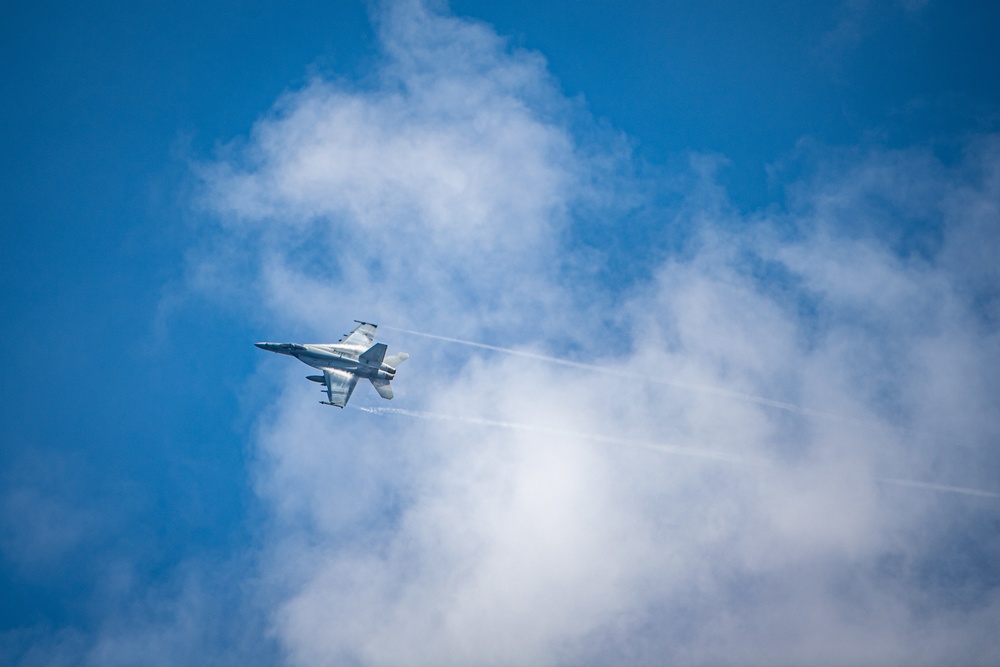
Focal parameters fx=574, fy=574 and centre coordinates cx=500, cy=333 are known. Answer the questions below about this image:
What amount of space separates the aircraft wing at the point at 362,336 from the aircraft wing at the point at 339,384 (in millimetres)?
4695

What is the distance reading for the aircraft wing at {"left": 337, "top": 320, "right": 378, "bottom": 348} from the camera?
2941 inches

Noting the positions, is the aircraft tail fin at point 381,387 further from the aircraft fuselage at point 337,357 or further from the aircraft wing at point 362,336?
the aircraft wing at point 362,336

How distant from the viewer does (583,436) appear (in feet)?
290

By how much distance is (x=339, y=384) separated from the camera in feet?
229

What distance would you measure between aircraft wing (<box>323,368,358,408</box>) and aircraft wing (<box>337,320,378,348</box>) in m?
4.69

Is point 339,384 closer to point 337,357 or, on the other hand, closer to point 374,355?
point 337,357

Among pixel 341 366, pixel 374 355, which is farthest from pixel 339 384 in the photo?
pixel 374 355

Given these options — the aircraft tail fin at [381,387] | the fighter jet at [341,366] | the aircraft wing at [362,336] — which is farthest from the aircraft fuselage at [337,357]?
the aircraft wing at [362,336]

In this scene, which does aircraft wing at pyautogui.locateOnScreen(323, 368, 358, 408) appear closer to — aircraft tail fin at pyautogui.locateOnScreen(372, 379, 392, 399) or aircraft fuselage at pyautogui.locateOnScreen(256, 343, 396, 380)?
aircraft fuselage at pyautogui.locateOnScreen(256, 343, 396, 380)

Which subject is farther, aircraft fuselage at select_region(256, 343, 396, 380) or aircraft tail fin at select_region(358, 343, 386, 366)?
aircraft fuselage at select_region(256, 343, 396, 380)

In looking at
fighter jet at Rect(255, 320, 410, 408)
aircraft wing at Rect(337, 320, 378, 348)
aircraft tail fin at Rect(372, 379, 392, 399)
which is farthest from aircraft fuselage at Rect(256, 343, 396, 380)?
aircraft wing at Rect(337, 320, 378, 348)

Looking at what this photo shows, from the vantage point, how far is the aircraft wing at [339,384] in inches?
2729

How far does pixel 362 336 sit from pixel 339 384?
8.51 m

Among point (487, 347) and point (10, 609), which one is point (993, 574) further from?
point (10, 609)
